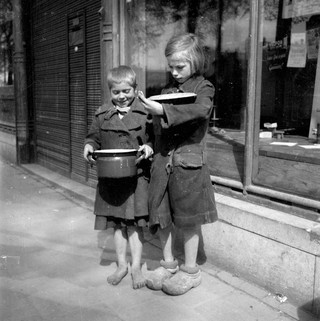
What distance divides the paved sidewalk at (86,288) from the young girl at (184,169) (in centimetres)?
23

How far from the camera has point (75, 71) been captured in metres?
6.50

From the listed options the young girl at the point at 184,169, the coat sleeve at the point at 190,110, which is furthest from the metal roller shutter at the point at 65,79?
the coat sleeve at the point at 190,110

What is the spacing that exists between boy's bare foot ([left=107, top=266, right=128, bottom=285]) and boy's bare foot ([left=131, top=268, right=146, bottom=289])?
0.28 feet

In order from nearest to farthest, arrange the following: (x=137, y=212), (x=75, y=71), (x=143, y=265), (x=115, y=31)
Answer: (x=137, y=212) < (x=143, y=265) < (x=115, y=31) < (x=75, y=71)

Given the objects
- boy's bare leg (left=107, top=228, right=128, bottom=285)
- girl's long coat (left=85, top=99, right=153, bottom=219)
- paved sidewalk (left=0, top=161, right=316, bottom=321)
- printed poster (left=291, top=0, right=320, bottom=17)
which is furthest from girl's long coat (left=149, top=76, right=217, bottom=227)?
printed poster (left=291, top=0, right=320, bottom=17)

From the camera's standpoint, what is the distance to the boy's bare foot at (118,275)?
3.36m

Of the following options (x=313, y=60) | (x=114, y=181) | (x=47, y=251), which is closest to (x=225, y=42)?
(x=313, y=60)

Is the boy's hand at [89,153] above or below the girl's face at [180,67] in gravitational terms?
below

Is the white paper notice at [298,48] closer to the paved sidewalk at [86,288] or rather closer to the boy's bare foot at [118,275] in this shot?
the paved sidewalk at [86,288]

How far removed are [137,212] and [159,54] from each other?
8.21 ft

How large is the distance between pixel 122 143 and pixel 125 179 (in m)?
Result: 0.27

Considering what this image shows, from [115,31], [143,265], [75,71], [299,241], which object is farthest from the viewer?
[75,71]

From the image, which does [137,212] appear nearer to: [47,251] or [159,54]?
[47,251]

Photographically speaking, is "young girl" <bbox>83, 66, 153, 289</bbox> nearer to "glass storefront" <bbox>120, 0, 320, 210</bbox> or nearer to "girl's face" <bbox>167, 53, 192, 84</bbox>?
"girl's face" <bbox>167, 53, 192, 84</bbox>
